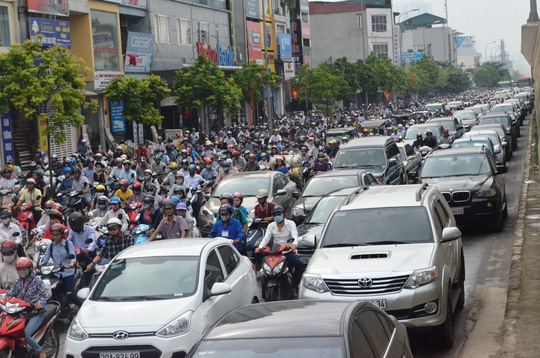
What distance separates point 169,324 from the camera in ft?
27.9

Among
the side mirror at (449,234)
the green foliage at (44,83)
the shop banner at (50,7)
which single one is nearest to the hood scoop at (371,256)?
the side mirror at (449,234)

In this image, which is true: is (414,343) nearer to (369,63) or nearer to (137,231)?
(137,231)

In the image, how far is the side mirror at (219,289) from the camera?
913 centimetres

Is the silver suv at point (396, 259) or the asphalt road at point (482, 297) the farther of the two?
the asphalt road at point (482, 297)

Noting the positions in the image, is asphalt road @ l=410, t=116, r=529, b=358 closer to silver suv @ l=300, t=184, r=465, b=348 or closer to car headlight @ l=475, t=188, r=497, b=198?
silver suv @ l=300, t=184, r=465, b=348

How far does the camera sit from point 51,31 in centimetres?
3550

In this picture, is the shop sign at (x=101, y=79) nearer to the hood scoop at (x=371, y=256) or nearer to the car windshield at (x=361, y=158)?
the car windshield at (x=361, y=158)

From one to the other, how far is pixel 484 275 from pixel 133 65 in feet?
104

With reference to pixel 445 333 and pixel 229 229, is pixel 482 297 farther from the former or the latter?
pixel 229 229

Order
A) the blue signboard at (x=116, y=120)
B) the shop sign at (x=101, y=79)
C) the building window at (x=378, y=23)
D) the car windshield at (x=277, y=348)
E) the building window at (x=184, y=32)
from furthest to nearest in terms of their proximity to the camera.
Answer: the building window at (x=378, y=23) → the building window at (x=184, y=32) → the blue signboard at (x=116, y=120) → the shop sign at (x=101, y=79) → the car windshield at (x=277, y=348)

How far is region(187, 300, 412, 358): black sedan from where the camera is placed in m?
5.60

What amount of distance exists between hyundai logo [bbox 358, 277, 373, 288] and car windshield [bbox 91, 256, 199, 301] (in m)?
1.82

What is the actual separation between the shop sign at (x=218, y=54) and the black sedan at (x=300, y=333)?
44.8 m

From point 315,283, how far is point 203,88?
33.3m
